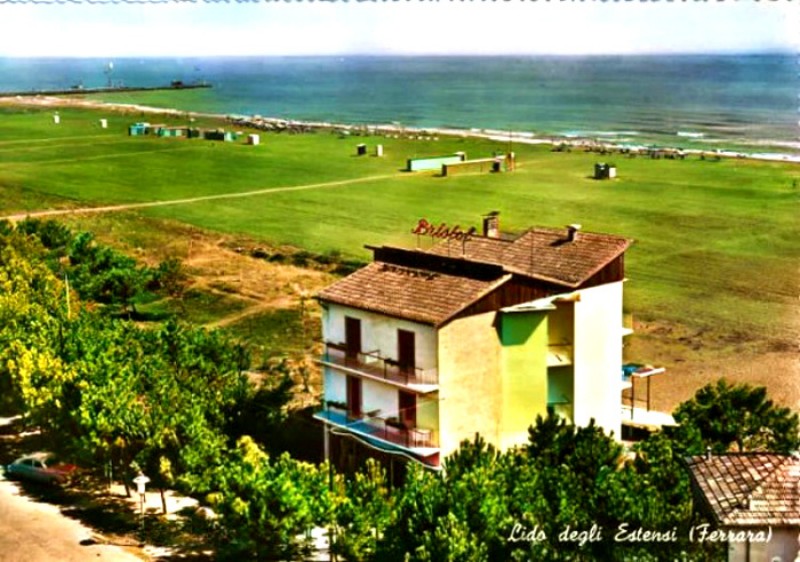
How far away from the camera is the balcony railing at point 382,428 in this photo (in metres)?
37.6

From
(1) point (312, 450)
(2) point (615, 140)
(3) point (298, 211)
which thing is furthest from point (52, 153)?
(1) point (312, 450)

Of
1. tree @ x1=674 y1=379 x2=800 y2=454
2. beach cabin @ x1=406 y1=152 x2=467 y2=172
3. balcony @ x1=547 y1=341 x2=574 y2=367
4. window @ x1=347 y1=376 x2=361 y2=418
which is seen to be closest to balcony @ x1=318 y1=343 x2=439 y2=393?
window @ x1=347 y1=376 x2=361 y2=418

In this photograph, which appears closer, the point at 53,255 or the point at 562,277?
the point at 562,277

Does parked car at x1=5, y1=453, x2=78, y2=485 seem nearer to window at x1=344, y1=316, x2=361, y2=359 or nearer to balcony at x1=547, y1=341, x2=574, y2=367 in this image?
window at x1=344, y1=316, x2=361, y2=359

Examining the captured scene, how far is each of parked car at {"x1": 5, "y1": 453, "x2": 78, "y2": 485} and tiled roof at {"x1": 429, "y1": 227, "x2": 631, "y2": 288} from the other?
1492 cm

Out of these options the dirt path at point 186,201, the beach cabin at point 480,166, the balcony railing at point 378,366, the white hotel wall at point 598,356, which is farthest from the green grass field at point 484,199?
the balcony railing at point 378,366

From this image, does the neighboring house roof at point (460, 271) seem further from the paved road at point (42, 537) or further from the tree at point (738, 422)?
the paved road at point (42, 537)

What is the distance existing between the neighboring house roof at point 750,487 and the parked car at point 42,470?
72.8ft

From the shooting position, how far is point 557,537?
90.1 ft

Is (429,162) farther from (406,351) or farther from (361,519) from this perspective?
→ (361,519)

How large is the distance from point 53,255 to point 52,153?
73.4 meters

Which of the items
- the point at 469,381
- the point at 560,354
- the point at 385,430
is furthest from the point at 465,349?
the point at 560,354

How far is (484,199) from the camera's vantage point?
9994 cm

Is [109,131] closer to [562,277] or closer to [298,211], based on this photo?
[298,211]
